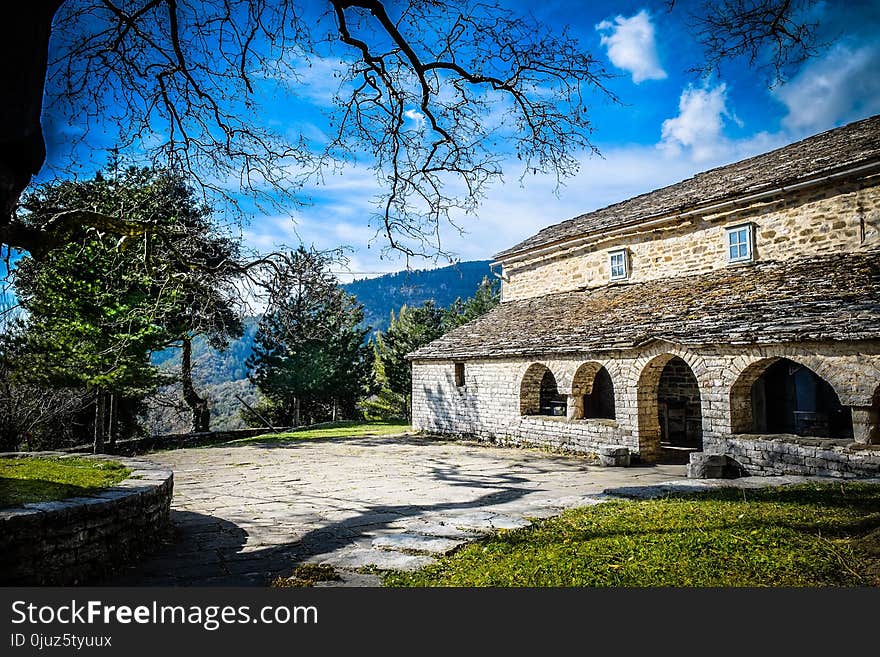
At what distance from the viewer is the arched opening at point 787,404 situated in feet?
29.8

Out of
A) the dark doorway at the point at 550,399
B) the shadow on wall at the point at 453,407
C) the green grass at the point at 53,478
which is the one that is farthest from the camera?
the shadow on wall at the point at 453,407

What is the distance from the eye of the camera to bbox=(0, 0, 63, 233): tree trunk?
2.77 m

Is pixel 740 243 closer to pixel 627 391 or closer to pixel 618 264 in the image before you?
pixel 618 264

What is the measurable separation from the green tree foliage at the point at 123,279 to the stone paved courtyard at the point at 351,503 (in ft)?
6.01

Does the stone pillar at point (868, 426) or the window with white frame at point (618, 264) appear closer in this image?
the stone pillar at point (868, 426)

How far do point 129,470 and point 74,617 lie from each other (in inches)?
126

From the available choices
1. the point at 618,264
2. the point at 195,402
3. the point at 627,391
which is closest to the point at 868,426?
the point at 627,391

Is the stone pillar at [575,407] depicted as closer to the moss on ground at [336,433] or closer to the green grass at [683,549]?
the moss on ground at [336,433]

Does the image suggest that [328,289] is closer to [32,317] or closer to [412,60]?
[412,60]

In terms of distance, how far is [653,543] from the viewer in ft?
11.6

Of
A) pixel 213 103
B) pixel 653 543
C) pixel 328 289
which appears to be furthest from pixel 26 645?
pixel 213 103

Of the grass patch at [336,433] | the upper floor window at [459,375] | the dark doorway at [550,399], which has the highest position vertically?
the upper floor window at [459,375]

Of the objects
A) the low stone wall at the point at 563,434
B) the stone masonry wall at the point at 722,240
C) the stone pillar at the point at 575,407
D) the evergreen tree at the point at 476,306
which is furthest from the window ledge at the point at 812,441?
the evergreen tree at the point at 476,306

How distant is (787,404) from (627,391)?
13.8 feet
